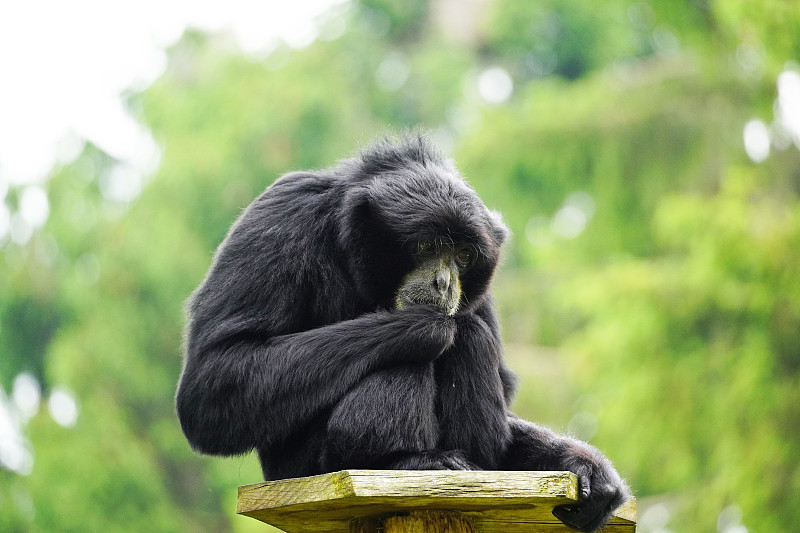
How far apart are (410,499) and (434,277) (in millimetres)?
1129

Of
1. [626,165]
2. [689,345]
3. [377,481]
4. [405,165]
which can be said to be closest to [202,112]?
[626,165]

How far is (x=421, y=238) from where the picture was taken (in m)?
4.59

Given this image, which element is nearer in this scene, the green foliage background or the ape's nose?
the ape's nose

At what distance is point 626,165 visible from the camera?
14.3 metres

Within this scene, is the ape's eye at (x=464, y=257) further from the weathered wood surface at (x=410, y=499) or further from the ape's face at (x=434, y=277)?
the weathered wood surface at (x=410, y=499)

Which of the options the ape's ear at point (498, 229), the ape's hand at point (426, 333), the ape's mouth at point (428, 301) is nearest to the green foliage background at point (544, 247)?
the ape's ear at point (498, 229)

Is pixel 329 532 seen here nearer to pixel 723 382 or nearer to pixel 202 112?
pixel 723 382

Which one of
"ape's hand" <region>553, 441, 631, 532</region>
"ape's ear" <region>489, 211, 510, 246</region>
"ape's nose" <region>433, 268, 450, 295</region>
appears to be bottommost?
"ape's hand" <region>553, 441, 631, 532</region>

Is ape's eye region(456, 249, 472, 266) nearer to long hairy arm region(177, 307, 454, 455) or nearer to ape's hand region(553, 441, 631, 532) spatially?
long hairy arm region(177, 307, 454, 455)

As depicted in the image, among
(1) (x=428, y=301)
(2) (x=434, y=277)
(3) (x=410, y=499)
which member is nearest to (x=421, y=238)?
(2) (x=434, y=277)

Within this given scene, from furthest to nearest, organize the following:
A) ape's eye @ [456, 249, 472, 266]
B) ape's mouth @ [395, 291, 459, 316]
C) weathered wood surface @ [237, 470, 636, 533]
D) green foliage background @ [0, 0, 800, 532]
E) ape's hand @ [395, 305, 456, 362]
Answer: green foliage background @ [0, 0, 800, 532], ape's eye @ [456, 249, 472, 266], ape's mouth @ [395, 291, 459, 316], ape's hand @ [395, 305, 456, 362], weathered wood surface @ [237, 470, 636, 533]

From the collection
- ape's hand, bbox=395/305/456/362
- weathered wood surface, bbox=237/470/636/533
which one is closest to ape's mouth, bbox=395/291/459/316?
ape's hand, bbox=395/305/456/362

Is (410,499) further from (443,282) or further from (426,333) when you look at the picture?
(443,282)

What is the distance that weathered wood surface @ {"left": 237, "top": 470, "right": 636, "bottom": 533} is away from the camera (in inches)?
152
